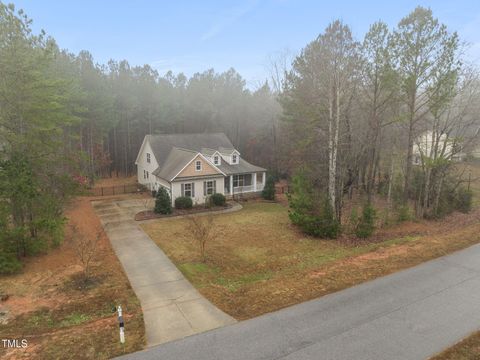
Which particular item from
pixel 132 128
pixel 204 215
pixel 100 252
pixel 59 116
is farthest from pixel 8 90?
pixel 132 128

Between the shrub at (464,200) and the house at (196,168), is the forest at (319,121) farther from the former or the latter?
the house at (196,168)

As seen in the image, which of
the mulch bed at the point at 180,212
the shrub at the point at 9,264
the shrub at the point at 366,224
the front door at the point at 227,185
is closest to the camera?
the shrub at the point at 9,264

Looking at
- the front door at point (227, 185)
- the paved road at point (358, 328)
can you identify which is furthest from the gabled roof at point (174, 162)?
the paved road at point (358, 328)

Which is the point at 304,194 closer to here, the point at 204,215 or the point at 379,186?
the point at 204,215

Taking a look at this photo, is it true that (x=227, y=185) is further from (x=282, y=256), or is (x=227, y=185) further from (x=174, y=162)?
(x=282, y=256)

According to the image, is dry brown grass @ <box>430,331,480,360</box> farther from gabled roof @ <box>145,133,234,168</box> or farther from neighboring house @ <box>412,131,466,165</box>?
gabled roof @ <box>145,133,234,168</box>

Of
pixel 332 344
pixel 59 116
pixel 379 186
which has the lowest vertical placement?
pixel 332 344

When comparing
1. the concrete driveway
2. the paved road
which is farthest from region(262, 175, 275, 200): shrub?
the paved road
